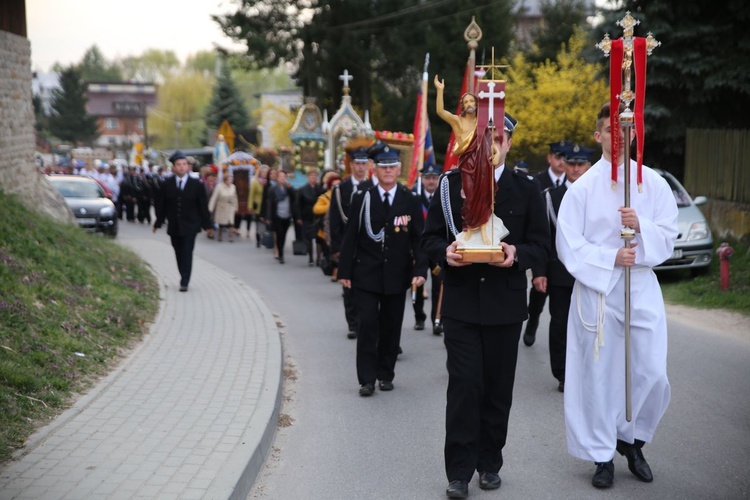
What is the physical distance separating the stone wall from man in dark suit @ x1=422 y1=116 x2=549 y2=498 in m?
10.8

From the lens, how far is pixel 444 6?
3703 cm

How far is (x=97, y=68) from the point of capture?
141000 mm

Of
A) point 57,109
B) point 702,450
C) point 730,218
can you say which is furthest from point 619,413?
point 57,109

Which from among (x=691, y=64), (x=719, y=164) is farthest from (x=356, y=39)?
(x=719, y=164)

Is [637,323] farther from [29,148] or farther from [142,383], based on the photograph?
[29,148]

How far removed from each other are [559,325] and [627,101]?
304cm

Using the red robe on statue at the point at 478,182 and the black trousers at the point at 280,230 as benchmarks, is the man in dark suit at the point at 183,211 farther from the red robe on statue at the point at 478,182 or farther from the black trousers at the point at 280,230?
the red robe on statue at the point at 478,182

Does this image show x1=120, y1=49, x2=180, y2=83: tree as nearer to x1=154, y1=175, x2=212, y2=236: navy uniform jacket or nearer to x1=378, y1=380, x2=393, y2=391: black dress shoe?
x1=154, y1=175, x2=212, y2=236: navy uniform jacket

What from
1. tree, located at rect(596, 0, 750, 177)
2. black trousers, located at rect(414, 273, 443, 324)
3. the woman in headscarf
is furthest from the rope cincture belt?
the woman in headscarf

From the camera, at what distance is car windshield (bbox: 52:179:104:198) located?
2384cm

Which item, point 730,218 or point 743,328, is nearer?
point 743,328

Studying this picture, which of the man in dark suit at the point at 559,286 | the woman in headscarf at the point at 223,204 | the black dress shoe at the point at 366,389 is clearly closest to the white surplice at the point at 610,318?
the man in dark suit at the point at 559,286

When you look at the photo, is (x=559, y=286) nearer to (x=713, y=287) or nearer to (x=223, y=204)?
(x=713, y=287)

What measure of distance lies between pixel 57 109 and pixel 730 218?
9079 centimetres
